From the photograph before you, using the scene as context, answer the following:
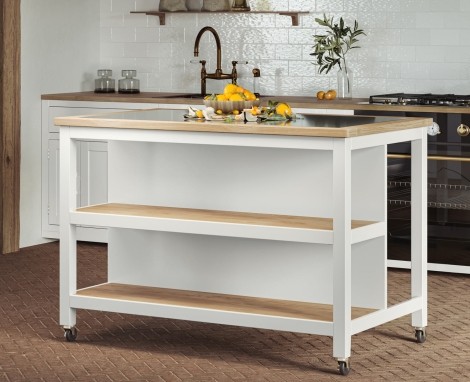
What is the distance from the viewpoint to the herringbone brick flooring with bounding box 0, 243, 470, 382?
186 inches

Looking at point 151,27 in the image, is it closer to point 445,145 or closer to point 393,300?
point 445,145

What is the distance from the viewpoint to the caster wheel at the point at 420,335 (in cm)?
527

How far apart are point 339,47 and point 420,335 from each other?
2856 mm

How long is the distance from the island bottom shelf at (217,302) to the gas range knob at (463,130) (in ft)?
6.46

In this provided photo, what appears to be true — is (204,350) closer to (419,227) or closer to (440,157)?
(419,227)

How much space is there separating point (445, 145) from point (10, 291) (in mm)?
2812

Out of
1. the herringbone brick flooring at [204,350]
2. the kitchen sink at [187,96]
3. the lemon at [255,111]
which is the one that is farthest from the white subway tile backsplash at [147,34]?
the lemon at [255,111]

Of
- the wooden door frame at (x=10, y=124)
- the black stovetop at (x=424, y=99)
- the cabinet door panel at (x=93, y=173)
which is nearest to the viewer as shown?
the black stovetop at (x=424, y=99)

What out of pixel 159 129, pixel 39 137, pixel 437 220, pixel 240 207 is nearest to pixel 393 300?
pixel 437 220

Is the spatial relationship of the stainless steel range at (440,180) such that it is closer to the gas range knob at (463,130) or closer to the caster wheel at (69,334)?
the gas range knob at (463,130)

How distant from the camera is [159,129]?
5.00 metres

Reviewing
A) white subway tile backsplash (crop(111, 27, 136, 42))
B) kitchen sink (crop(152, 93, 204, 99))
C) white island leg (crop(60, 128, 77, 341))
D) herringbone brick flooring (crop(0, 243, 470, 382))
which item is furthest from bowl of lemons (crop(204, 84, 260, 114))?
white subway tile backsplash (crop(111, 27, 136, 42))

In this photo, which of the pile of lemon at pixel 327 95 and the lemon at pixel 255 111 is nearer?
the lemon at pixel 255 111

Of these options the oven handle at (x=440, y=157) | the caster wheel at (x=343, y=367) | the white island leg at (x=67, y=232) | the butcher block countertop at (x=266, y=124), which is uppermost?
the butcher block countertop at (x=266, y=124)
